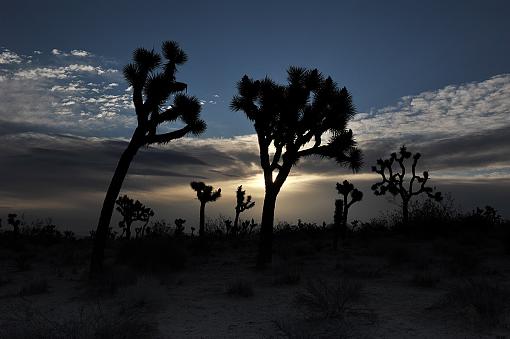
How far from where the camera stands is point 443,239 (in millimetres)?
18359

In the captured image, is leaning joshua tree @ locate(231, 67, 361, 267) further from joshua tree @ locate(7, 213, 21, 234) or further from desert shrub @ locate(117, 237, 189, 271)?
joshua tree @ locate(7, 213, 21, 234)

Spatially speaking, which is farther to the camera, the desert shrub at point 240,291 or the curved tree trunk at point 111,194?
the curved tree trunk at point 111,194

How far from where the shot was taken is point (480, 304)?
20.8 feet

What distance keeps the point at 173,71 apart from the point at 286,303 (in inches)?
337

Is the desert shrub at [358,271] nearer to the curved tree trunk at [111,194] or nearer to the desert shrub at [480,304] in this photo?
the desert shrub at [480,304]

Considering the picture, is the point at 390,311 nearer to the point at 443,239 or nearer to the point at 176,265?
the point at 176,265

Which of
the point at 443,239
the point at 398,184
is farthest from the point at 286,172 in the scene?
the point at 398,184

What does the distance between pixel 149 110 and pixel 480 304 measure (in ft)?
31.8

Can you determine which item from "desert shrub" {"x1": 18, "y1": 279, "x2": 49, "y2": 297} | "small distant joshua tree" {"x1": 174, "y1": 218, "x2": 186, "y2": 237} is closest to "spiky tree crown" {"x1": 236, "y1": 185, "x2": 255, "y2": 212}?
"small distant joshua tree" {"x1": 174, "y1": 218, "x2": 186, "y2": 237}

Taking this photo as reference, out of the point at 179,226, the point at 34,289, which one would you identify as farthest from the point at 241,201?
the point at 34,289

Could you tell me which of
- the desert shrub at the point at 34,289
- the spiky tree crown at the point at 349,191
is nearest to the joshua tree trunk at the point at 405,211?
the spiky tree crown at the point at 349,191

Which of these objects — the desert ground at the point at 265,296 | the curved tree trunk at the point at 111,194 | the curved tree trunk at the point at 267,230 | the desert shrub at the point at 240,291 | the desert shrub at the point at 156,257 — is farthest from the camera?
the curved tree trunk at the point at 267,230

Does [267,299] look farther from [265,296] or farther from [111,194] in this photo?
[111,194]

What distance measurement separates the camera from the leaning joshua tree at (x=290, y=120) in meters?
13.5
